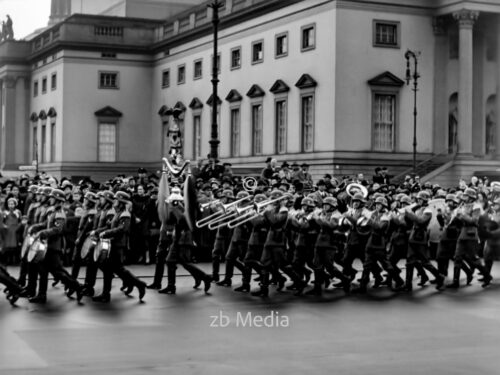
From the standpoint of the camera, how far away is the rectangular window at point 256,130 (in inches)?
1938

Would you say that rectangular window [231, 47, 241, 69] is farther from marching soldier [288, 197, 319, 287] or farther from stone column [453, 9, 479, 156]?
marching soldier [288, 197, 319, 287]

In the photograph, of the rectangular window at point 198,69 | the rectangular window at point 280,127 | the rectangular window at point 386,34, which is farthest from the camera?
the rectangular window at point 198,69

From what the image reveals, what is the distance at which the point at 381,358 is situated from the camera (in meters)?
13.2

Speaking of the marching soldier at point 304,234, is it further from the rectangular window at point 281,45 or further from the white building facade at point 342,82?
the rectangular window at point 281,45

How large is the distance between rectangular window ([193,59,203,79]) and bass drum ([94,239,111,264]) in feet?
123

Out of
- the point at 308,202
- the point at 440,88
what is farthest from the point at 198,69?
the point at 308,202

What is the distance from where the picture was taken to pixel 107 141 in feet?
212

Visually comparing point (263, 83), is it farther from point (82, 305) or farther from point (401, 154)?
point (82, 305)

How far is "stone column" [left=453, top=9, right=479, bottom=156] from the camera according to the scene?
4319cm

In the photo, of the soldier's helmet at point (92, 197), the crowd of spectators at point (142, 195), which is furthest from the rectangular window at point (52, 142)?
the soldier's helmet at point (92, 197)

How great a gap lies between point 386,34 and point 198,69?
1512 cm

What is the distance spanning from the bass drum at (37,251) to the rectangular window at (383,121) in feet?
89.2

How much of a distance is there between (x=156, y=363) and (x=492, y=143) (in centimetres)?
3733

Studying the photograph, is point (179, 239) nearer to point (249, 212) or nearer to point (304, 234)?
point (249, 212)
